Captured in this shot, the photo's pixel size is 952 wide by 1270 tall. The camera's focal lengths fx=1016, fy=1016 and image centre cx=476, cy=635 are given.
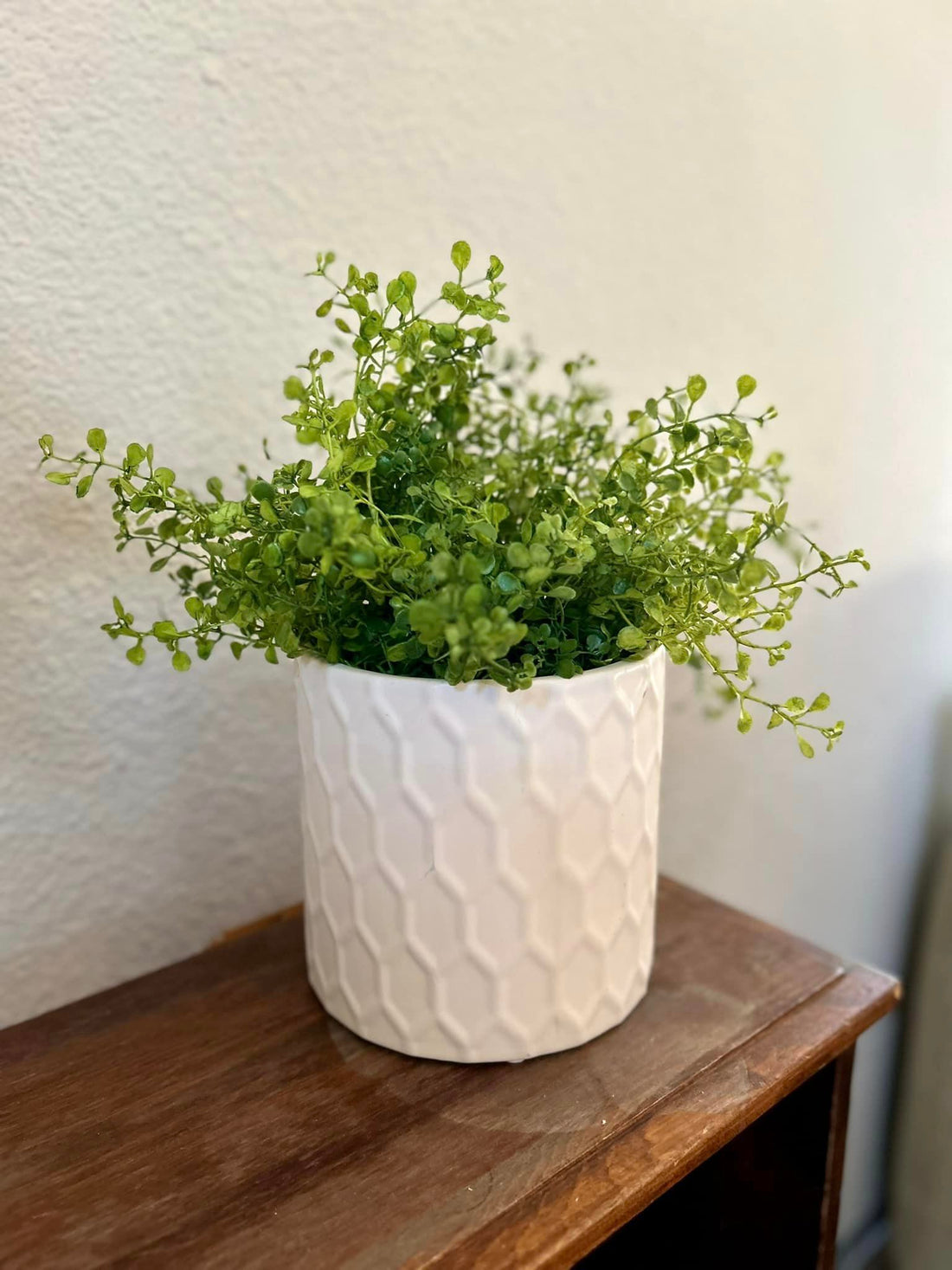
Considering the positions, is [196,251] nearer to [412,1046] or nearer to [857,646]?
[412,1046]

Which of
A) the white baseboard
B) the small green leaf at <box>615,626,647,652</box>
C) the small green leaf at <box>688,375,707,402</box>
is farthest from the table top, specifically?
the white baseboard

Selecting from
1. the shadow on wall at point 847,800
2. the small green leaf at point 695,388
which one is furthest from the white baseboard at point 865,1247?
the small green leaf at point 695,388

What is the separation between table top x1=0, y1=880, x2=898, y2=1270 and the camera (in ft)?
1.38

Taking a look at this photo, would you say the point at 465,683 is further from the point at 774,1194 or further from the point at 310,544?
the point at 774,1194

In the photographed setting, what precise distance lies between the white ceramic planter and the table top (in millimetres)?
34

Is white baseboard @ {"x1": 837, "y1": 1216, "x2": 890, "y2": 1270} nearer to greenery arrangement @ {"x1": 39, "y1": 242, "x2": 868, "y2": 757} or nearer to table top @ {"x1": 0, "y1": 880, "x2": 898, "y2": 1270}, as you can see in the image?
table top @ {"x1": 0, "y1": 880, "x2": 898, "y2": 1270}

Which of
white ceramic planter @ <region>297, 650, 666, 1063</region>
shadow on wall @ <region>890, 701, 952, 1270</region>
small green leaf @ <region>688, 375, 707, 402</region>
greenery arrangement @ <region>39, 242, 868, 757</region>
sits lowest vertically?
shadow on wall @ <region>890, 701, 952, 1270</region>

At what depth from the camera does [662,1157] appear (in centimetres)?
46

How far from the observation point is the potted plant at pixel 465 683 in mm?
450

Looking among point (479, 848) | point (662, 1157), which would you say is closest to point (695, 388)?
point (479, 848)

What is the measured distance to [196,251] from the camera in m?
0.61

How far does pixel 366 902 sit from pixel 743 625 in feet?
1.83

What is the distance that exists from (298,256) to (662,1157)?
56 centimetres

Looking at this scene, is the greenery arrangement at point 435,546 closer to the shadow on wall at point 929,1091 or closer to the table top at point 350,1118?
the table top at point 350,1118
